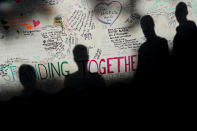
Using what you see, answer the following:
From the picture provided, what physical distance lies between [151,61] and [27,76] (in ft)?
7.61

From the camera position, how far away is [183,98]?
142 inches

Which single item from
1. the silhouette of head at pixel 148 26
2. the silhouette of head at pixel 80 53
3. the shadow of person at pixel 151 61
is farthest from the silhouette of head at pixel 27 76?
the silhouette of head at pixel 148 26

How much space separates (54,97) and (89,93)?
664 mm

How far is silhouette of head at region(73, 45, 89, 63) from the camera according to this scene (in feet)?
10.7

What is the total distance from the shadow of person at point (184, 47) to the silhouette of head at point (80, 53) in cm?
167

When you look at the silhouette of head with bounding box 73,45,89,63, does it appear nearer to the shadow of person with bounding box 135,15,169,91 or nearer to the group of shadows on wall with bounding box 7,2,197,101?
the group of shadows on wall with bounding box 7,2,197,101

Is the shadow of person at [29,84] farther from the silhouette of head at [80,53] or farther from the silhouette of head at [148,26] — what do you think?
the silhouette of head at [148,26]

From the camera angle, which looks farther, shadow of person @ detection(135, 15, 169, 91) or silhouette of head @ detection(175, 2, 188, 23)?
shadow of person @ detection(135, 15, 169, 91)

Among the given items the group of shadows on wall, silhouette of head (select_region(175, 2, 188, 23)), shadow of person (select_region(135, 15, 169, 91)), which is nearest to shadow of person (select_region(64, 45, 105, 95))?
the group of shadows on wall

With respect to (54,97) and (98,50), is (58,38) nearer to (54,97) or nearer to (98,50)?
(98,50)

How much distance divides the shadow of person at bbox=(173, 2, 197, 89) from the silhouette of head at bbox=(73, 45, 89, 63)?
65.6 inches

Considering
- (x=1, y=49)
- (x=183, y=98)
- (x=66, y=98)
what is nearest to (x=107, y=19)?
(x=66, y=98)

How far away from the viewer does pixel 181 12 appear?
3270mm

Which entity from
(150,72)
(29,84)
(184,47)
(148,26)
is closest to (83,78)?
(29,84)
